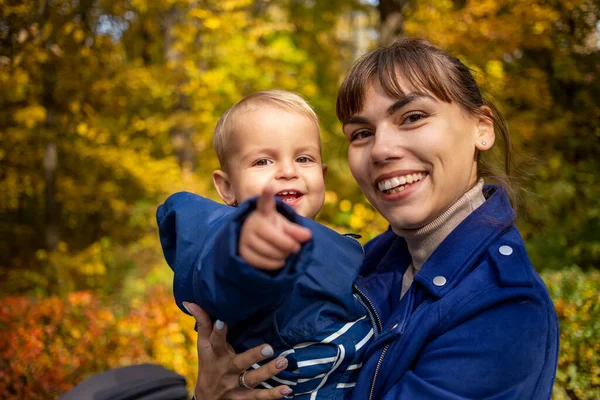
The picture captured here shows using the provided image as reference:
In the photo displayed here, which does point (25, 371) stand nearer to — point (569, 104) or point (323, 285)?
A: point (323, 285)

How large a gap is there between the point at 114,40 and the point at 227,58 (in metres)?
1.30

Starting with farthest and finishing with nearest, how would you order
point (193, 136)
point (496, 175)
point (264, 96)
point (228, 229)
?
1. point (193, 136)
2. point (264, 96)
3. point (496, 175)
4. point (228, 229)

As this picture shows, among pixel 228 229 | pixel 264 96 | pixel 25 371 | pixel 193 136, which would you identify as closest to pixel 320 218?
pixel 193 136

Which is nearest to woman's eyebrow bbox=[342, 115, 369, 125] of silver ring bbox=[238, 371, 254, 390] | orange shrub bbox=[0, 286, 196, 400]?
silver ring bbox=[238, 371, 254, 390]

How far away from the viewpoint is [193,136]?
802 centimetres

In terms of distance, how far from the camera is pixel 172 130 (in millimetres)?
8836

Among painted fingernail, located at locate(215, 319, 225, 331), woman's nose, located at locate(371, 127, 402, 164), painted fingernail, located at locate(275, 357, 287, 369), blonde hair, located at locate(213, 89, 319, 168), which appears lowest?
painted fingernail, located at locate(275, 357, 287, 369)

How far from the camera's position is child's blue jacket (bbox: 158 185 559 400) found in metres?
1.27

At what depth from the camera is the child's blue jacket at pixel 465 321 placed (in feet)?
4.18

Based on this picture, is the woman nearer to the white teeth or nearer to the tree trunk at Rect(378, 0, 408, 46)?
the white teeth

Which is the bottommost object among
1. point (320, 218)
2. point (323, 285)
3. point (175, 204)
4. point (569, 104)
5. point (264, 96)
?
point (320, 218)

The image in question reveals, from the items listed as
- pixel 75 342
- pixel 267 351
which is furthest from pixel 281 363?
pixel 75 342

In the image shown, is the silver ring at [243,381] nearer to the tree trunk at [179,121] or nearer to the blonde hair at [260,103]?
the blonde hair at [260,103]

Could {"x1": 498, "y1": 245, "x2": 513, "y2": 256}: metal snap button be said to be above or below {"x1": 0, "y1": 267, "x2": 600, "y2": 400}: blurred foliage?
above
